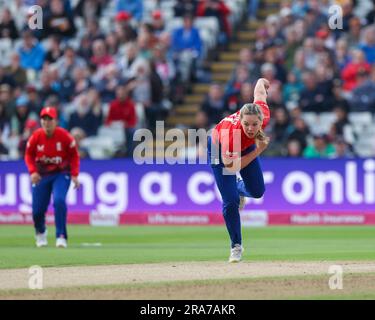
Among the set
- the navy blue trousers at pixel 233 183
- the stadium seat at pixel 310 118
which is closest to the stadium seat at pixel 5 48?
the stadium seat at pixel 310 118

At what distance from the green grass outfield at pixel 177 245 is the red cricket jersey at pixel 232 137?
219cm

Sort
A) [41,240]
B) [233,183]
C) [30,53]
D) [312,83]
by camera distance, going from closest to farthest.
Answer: [233,183] < [41,240] < [312,83] < [30,53]

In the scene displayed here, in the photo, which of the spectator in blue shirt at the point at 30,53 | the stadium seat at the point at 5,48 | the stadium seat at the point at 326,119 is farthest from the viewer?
the stadium seat at the point at 5,48

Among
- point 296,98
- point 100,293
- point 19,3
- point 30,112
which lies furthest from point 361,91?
point 100,293

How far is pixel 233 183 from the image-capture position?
13.7 m

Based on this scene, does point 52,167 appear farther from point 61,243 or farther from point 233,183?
point 233,183

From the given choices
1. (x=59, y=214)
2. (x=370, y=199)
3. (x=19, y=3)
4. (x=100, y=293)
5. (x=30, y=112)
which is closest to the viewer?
(x=100, y=293)

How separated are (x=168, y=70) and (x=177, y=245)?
8.95 m

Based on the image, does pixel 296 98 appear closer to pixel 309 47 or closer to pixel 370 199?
pixel 309 47

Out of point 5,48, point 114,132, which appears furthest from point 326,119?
point 5,48

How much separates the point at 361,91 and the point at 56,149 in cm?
855

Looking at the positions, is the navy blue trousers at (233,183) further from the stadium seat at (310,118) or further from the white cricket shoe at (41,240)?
the stadium seat at (310,118)

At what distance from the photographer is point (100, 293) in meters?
11.5

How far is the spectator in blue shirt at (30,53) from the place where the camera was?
28547 millimetres
